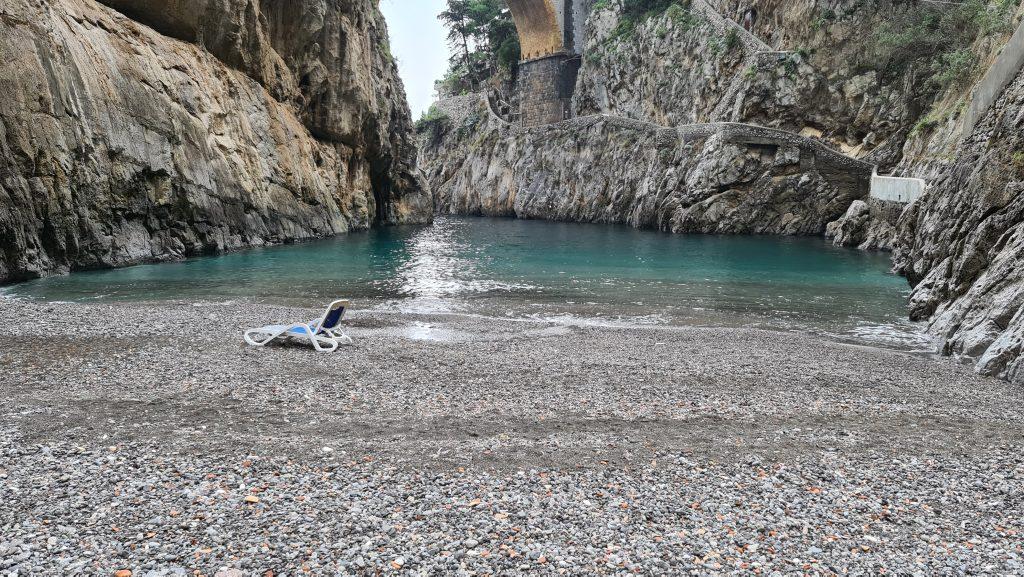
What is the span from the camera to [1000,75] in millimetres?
17328

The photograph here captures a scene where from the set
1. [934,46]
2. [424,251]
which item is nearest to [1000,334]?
[424,251]

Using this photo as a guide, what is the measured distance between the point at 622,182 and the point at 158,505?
48945 mm

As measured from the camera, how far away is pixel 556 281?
1970cm

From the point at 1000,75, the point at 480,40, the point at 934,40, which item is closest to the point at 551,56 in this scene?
the point at 480,40

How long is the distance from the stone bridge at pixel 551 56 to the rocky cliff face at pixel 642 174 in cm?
329

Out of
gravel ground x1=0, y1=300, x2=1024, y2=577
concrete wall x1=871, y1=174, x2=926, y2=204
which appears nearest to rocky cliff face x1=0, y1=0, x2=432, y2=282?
gravel ground x1=0, y1=300, x2=1024, y2=577

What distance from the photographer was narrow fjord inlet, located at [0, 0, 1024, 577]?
4.12m

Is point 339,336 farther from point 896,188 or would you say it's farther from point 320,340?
point 896,188

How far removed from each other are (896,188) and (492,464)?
104 ft

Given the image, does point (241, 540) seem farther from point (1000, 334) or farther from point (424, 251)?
point (424, 251)

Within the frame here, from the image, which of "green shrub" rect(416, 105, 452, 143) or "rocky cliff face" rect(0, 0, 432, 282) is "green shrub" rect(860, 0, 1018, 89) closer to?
"rocky cliff face" rect(0, 0, 432, 282)

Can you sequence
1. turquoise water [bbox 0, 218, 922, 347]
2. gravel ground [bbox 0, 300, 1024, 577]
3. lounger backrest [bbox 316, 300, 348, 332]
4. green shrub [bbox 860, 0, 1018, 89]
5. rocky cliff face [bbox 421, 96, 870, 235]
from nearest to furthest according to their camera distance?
1. gravel ground [bbox 0, 300, 1024, 577]
2. lounger backrest [bbox 316, 300, 348, 332]
3. turquoise water [bbox 0, 218, 922, 347]
4. green shrub [bbox 860, 0, 1018, 89]
5. rocky cliff face [bbox 421, 96, 870, 235]

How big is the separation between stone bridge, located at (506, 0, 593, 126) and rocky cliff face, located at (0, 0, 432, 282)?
23.7 meters

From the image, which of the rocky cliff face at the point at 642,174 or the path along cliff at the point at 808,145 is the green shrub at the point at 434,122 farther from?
the path along cliff at the point at 808,145
